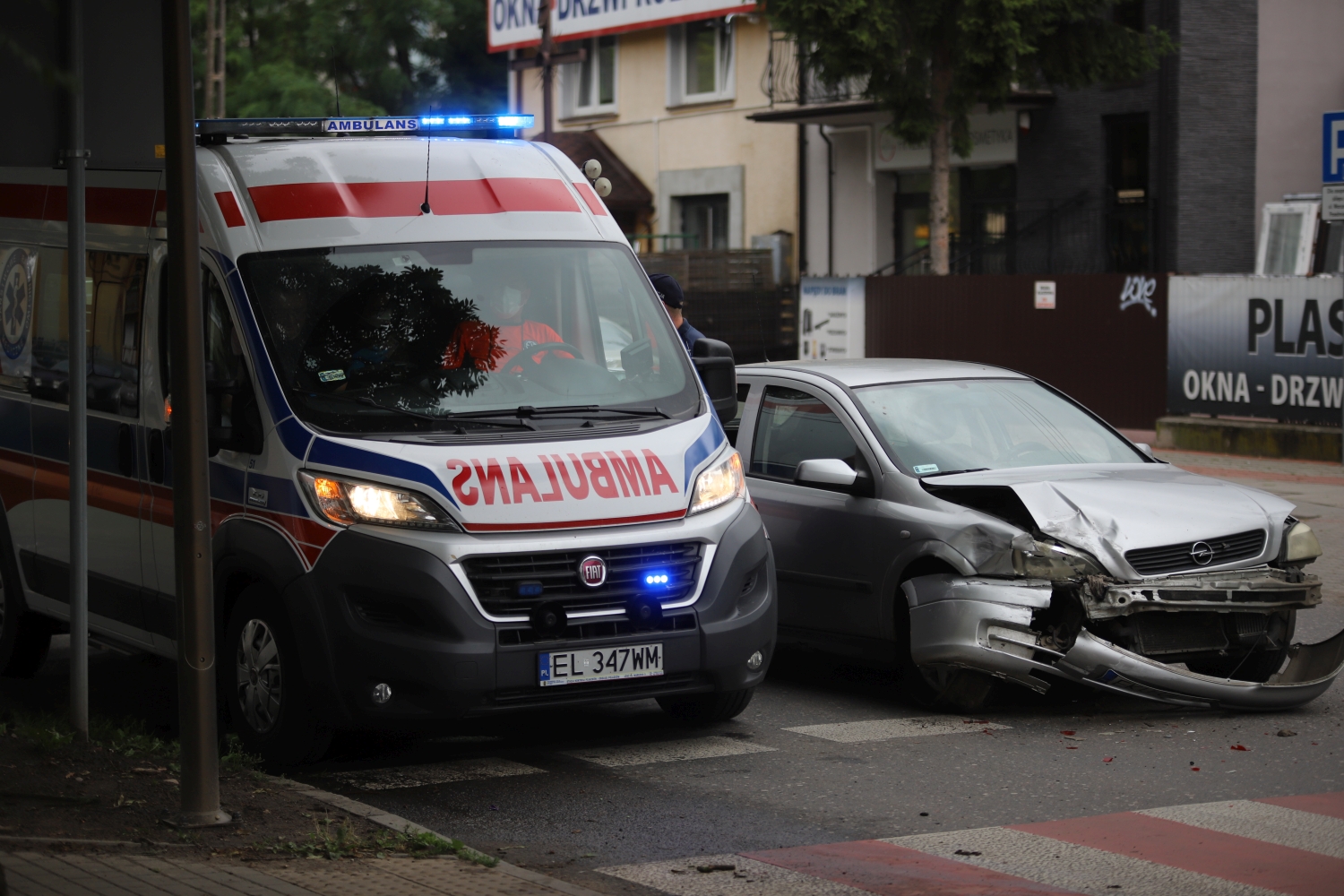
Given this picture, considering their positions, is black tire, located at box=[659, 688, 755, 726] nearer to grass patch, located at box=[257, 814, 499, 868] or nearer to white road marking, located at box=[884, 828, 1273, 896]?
white road marking, located at box=[884, 828, 1273, 896]

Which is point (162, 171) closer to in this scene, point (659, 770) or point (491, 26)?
point (659, 770)

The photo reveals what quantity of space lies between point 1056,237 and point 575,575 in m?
24.9

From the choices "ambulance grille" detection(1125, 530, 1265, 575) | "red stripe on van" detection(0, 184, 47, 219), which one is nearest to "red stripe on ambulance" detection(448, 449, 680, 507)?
"ambulance grille" detection(1125, 530, 1265, 575)

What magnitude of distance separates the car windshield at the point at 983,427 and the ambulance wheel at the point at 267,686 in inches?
123

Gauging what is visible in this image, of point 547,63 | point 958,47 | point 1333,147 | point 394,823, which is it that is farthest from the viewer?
point 547,63

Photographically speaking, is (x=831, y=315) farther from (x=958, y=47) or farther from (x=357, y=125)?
(x=357, y=125)

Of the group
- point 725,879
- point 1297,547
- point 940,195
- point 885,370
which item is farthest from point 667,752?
point 940,195

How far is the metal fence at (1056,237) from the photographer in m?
29.6

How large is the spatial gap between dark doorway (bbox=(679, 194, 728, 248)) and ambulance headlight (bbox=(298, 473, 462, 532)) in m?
31.2

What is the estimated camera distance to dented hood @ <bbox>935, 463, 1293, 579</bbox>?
7.86 metres

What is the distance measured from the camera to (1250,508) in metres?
8.27

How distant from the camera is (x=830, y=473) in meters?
8.66

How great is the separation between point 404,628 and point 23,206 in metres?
3.66

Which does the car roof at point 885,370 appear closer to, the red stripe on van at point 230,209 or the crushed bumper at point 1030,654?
the crushed bumper at point 1030,654
